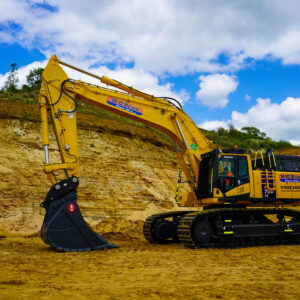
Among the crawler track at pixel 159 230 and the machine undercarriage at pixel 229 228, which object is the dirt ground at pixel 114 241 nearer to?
the crawler track at pixel 159 230

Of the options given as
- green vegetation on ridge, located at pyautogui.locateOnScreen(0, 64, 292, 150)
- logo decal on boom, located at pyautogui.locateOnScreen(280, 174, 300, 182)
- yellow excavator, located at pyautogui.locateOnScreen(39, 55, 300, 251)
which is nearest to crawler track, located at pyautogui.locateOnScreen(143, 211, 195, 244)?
yellow excavator, located at pyautogui.locateOnScreen(39, 55, 300, 251)

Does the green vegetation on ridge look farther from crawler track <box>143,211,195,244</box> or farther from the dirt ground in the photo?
crawler track <box>143,211,195,244</box>

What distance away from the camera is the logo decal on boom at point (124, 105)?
436 inches

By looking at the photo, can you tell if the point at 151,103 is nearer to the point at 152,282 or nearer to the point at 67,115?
the point at 67,115

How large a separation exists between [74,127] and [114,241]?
4930 millimetres

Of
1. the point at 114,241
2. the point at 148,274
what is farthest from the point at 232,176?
the point at 148,274

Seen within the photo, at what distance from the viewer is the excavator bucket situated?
9125mm

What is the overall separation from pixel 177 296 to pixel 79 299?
137 centimetres

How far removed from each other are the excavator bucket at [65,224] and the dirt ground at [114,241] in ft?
1.22

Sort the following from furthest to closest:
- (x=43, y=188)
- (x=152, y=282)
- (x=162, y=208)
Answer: (x=162, y=208), (x=43, y=188), (x=152, y=282)

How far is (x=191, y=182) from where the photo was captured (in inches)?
477

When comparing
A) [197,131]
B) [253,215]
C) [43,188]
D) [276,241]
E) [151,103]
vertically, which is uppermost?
[151,103]

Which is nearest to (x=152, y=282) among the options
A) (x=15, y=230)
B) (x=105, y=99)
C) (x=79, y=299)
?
(x=79, y=299)

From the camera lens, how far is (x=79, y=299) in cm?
484
